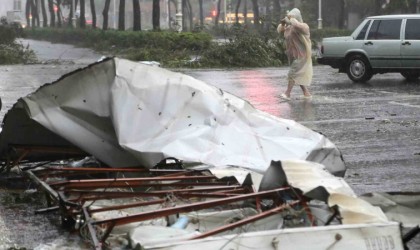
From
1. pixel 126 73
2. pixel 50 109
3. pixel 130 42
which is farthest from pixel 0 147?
pixel 130 42

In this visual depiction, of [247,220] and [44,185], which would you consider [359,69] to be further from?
[247,220]

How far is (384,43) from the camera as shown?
20.8 m

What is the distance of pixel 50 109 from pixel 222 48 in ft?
67.1

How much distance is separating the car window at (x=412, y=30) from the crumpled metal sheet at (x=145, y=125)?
13.1 meters

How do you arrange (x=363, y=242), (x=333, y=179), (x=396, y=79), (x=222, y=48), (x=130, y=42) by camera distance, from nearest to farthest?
1. (x=363, y=242)
2. (x=333, y=179)
3. (x=396, y=79)
4. (x=222, y=48)
5. (x=130, y=42)

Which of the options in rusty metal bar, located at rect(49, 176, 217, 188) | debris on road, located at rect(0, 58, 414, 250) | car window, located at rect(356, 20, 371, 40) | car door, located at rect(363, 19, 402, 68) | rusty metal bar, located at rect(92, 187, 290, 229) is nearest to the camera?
rusty metal bar, located at rect(92, 187, 290, 229)

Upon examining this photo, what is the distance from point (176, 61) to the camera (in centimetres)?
2848

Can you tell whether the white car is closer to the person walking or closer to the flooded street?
the flooded street

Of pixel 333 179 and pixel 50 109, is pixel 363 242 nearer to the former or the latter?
pixel 333 179

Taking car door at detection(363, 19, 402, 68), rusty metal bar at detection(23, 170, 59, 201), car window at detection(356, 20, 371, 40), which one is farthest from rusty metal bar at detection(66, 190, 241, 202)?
car window at detection(356, 20, 371, 40)

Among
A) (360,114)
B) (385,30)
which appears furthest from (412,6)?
(360,114)

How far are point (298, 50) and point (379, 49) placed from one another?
4459 mm

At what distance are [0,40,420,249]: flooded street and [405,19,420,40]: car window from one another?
1.15 m

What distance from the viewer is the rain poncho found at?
17.0 m
